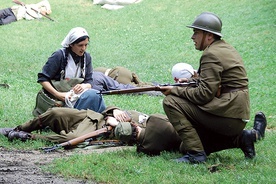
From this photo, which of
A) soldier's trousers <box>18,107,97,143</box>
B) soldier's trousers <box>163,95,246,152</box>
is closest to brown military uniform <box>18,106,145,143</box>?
soldier's trousers <box>18,107,97,143</box>

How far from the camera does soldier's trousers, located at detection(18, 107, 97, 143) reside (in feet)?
28.2

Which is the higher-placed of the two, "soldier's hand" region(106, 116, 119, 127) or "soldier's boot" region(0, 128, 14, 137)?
"soldier's hand" region(106, 116, 119, 127)

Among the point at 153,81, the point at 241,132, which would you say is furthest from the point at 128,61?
the point at 241,132

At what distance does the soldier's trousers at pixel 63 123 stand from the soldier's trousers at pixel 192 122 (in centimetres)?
161

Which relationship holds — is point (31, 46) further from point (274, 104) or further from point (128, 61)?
point (274, 104)

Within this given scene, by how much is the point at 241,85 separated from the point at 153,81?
832 centimetres

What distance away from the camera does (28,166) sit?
24.0 ft

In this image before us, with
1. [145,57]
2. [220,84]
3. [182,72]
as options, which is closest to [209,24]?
[220,84]

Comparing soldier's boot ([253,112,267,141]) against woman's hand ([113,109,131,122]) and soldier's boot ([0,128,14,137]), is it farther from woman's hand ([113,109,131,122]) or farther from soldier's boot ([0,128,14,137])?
soldier's boot ([0,128,14,137])

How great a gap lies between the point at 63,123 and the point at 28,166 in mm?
1481

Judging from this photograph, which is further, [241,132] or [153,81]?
[153,81]

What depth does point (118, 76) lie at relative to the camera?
13602mm

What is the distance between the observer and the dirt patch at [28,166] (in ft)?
21.7

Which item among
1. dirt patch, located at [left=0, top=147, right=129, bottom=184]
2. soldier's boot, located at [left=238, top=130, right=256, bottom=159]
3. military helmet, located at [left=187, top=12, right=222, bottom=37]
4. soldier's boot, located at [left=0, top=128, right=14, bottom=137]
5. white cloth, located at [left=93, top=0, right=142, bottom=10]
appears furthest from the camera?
white cloth, located at [left=93, top=0, right=142, bottom=10]
